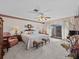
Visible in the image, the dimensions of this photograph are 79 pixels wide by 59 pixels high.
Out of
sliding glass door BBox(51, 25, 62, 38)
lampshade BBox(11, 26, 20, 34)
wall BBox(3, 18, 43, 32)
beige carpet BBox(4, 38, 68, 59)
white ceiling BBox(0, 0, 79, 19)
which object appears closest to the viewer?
beige carpet BBox(4, 38, 68, 59)

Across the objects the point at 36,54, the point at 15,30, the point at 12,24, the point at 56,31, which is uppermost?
the point at 12,24

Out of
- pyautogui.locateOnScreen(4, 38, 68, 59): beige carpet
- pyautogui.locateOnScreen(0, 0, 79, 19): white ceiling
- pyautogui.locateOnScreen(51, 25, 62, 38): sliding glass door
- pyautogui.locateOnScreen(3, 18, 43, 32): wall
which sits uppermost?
pyautogui.locateOnScreen(0, 0, 79, 19): white ceiling

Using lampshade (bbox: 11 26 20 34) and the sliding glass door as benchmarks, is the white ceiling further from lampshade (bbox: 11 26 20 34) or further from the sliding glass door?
the sliding glass door

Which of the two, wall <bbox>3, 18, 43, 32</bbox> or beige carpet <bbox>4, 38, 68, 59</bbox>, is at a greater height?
wall <bbox>3, 18, 43, 32</bbox>

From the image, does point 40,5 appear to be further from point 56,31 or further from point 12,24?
point 56,31

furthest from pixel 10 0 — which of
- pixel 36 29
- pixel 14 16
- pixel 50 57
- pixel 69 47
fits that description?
pixel 36 29

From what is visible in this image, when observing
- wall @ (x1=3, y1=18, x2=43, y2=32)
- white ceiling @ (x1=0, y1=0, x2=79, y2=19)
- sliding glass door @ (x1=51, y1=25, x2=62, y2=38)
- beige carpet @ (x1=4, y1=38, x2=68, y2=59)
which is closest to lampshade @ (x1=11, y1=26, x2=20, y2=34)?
wall @ (x1=3, y1=18, x2=43, y2=32)

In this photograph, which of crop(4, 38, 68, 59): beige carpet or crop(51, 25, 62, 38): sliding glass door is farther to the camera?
crop(51, 25, 62, 38): sliding glass door

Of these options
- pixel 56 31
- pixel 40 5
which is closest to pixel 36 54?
pixel 40 5

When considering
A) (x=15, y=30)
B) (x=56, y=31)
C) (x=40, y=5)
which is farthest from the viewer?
(x=56, y=31)

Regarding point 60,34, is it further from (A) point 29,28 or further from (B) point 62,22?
(A) point 29,28

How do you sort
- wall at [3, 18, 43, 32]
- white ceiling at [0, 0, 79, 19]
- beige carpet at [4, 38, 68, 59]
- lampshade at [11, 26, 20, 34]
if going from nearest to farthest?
beige carpet at [4, 38, 68, 59]
white ceiling at [0, 0, 79, 19]
wall at [3, 18, 43, 32]
lampshade at [11, 26, 20, 34]

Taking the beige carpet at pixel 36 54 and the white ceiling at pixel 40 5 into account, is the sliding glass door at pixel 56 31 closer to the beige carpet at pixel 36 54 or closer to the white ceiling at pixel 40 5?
the white ceiling at pixel 40 5

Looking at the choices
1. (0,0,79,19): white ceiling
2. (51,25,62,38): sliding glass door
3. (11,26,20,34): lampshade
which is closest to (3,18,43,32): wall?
(11,26,20,34): lampshade
